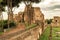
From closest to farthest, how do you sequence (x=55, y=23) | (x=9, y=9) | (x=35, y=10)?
1. (x=9, y=9)
2. (x=35, y=10)
3. (x=55, y=23)

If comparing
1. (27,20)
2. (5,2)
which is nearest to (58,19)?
(27,20)

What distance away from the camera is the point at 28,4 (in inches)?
1623

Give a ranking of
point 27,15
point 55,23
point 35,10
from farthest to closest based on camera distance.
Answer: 1. point 55,23
2. point 27,15
3. point 35,10

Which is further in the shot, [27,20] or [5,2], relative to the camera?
[27,20]

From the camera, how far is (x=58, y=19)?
76.5 meters

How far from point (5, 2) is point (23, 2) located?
4.22 meters

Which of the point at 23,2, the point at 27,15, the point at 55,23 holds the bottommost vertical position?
the point at 55,23

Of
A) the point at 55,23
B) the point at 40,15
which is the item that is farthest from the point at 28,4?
the point at 55,23

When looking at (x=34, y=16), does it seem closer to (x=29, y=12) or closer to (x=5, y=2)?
(x=29, y=12)

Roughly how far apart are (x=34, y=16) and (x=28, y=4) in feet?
9.12

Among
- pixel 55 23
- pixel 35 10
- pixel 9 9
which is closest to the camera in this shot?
pixel 9 9

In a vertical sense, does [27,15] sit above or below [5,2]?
below

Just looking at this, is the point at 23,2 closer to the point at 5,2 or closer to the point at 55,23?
the point at 5,2

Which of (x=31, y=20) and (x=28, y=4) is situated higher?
(x=28, y=4)
